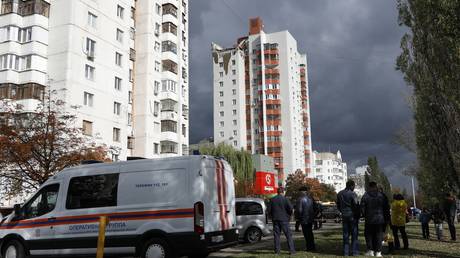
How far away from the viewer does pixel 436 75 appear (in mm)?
14016

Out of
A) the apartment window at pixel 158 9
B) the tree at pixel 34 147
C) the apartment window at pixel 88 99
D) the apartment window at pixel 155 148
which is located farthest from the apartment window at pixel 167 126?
the tree at pixel 34 147

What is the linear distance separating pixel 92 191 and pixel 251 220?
8.23m

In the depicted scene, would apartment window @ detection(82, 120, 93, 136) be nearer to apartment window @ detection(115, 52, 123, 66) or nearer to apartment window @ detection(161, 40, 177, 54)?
apartment window @ detection(115, 52, 123, 66)

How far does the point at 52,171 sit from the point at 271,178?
181 feet

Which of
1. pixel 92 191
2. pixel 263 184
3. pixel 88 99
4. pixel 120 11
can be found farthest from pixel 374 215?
pixel 263 184

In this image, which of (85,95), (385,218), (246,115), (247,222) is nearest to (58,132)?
(247,222)

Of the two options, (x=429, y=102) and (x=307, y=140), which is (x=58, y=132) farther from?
(x=307, y=140)

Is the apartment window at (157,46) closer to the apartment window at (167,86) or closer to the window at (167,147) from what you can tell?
the apartment window at (167,86)

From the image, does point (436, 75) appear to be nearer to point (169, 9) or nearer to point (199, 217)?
point (199, 217)

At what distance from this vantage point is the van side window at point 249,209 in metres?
18.1

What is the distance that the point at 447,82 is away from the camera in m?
13.1

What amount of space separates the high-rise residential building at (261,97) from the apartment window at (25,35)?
2458 inches

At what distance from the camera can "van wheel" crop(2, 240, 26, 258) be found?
38.6 ft

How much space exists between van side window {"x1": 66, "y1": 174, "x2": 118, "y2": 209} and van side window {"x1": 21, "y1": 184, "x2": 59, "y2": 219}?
0.53 metres
